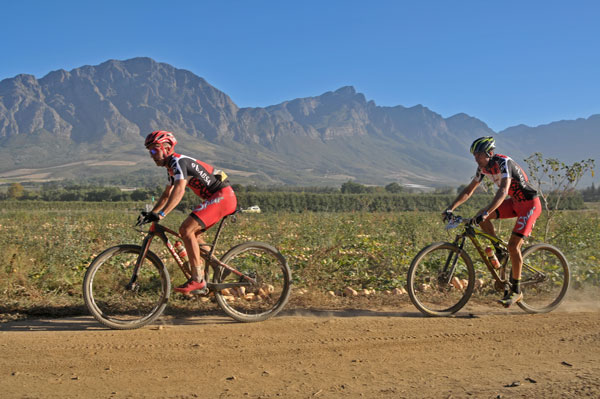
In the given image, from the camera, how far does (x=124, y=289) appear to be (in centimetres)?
675

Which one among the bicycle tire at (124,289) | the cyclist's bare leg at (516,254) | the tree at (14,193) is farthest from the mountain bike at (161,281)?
the tree at (14,193)

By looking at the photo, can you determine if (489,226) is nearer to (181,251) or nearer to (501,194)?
(501,194)

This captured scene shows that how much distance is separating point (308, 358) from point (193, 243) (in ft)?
7.01

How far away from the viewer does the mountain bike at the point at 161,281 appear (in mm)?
5996

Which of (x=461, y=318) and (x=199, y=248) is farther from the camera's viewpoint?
(x=461, y=318)

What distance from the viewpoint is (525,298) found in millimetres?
7699

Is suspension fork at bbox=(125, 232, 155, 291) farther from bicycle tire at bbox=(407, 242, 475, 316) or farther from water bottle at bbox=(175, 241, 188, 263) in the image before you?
bicycle tire at bbox=(407, 242, 475, 316)

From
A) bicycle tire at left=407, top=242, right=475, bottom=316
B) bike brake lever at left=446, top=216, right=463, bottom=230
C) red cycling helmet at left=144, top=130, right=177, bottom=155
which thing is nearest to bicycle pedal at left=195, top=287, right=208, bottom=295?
red cycling helmet at left=144, top=130, right=177, bottom=155

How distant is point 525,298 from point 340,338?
12.7 feet

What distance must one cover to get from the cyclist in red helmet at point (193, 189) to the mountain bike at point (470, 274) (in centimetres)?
295

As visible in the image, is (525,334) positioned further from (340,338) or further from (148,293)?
(148,293)

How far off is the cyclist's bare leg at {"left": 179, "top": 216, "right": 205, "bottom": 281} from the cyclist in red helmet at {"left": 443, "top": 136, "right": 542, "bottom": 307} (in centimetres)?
356

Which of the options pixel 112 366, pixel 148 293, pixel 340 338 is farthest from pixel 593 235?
pixel 112 366

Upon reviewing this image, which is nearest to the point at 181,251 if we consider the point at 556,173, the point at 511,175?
the point at 511,175
